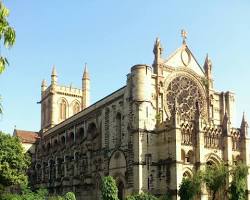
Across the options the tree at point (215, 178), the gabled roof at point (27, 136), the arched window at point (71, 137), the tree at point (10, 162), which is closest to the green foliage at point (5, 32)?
the tree at point (215, 178)

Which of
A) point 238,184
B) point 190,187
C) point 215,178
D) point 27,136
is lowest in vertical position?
point 190,187

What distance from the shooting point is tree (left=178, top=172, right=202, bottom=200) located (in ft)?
147

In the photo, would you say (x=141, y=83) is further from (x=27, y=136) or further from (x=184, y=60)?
(x=27, y=136)

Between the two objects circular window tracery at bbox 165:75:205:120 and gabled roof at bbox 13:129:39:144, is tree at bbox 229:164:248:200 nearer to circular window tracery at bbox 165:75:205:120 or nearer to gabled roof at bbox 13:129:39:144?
circular window tracery at bbox 165:75:205:120

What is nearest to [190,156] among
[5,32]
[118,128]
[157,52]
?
[118,128]

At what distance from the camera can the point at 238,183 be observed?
47312mm

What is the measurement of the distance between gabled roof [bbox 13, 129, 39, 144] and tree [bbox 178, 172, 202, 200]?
146ft

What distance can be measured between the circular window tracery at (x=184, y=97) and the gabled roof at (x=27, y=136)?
37015 millimetres

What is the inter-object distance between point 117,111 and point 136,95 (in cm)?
463

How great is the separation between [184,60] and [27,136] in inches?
1567

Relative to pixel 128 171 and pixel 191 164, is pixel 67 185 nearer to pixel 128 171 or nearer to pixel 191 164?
pixel 128 171

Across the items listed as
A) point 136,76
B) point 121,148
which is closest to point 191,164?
point 121,148

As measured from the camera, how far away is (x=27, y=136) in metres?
85.9

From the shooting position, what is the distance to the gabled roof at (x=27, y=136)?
84.1 m
